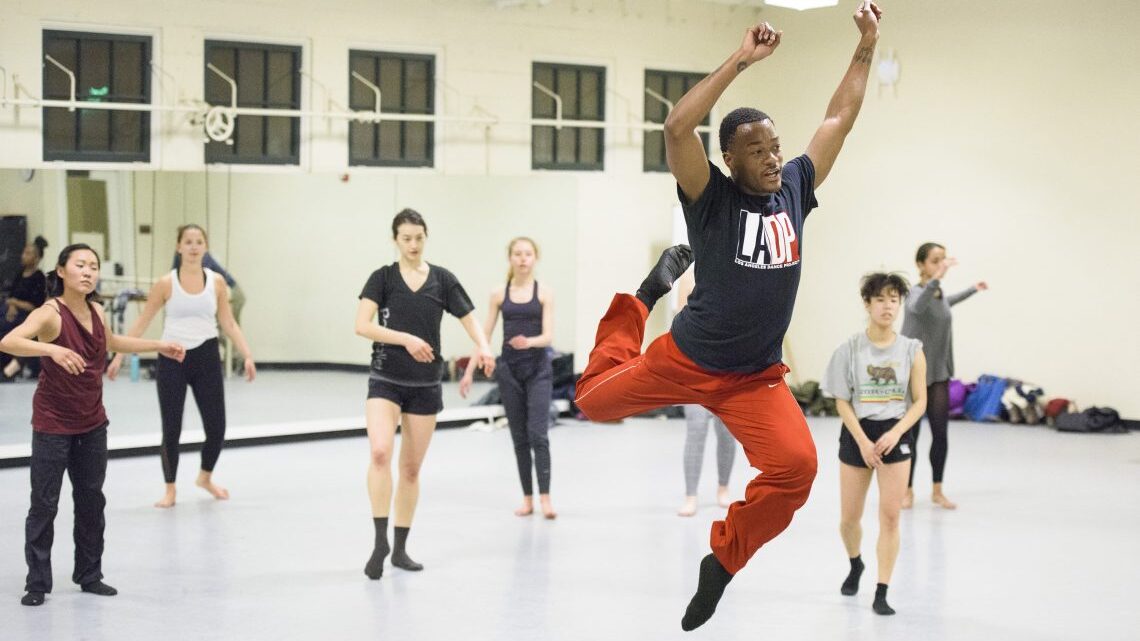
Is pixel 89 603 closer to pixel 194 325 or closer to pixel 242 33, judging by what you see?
pixel 194 325

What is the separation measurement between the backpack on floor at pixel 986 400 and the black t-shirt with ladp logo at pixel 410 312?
25.5 ft

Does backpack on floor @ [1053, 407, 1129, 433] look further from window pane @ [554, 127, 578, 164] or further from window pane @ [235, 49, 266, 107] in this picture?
window pane @ [235, 49, 266, 107]

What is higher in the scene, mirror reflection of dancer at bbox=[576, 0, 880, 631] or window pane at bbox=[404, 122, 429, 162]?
window pane at bbox=[404, 122, 429, 162]

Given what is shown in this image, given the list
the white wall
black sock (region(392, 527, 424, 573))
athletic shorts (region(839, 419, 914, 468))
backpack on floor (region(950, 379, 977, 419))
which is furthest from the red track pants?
backpack on floor (region(950, 379, 977, 419))

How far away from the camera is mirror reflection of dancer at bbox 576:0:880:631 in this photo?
3824 mm

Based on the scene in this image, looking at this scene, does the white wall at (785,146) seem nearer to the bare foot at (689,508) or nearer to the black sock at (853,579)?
the bare foot at (689,508)

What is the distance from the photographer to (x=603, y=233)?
13336mm

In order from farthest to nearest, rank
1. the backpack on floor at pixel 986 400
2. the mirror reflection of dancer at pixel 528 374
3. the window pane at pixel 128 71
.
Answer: the backpack on floor at pixel 986 400, the window pane at pixel 128 71, the mirror reflection of dancer at pixel 528 374

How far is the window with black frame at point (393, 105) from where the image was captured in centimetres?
1215

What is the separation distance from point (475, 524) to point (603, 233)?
627 cm

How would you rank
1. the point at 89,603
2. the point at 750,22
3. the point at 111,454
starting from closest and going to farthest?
1. the point at 89,603
2. the point at 111,454
3. the point at 750,22

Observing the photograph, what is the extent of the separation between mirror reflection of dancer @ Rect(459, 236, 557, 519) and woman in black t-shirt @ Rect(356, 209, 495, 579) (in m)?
1.20

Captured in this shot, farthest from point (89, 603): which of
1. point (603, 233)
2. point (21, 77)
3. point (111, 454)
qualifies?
point (603, 233)

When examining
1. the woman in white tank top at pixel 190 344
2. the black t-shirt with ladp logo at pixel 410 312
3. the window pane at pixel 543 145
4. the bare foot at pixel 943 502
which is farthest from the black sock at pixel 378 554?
the window pane at pixel 543 145
